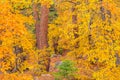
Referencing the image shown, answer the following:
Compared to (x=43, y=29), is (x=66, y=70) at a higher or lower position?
lower

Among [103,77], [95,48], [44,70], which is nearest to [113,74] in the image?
[103,77]

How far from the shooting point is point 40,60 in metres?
16.1

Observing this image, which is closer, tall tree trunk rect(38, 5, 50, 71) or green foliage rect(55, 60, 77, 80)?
green foliage rect(55, 60, 77, 80)

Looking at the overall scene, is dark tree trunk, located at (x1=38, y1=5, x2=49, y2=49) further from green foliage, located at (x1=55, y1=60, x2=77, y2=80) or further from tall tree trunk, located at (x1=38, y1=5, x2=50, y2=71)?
green foliage, located at (x1=55, y1=60, x2=77, y2=80)

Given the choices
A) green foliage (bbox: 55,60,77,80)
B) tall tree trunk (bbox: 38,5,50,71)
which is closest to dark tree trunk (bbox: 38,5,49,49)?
tall tree trunk (bbox: 38,5,50,71)

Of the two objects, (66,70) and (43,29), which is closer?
(66,70)

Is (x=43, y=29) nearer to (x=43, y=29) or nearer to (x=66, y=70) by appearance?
(x=43, y=29)

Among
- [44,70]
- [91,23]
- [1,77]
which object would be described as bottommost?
→ [44,70]

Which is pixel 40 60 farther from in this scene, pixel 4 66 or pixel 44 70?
pixel 4 66

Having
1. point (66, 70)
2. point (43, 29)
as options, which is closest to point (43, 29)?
point (43, 29)

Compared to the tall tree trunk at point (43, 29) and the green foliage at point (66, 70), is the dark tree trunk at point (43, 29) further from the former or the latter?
the green foliage at point (66, 70)

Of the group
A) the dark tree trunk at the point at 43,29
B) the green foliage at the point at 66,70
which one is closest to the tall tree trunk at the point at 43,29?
the dark tree trunk at the point at 43,29

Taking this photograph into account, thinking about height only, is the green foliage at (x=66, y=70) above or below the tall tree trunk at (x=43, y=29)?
below

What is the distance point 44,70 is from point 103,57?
6119mm
